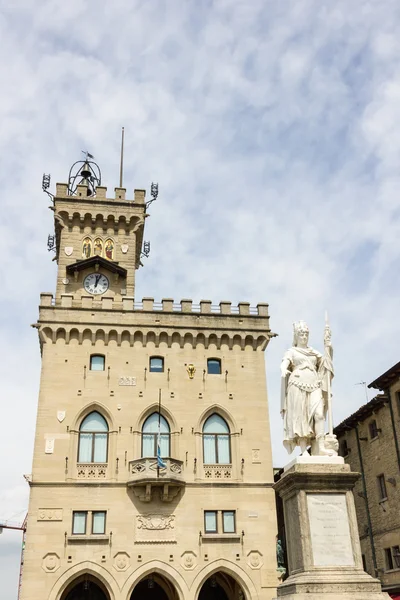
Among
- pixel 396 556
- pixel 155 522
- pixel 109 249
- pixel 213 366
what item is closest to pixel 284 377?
pixel 396 556

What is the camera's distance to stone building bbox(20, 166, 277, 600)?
31547 millimetres

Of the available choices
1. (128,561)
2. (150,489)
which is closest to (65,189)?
(150,489)

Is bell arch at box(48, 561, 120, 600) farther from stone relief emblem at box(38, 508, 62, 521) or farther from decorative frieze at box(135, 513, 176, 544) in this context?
stone relief emblem at box(38, 508, 62, 521)

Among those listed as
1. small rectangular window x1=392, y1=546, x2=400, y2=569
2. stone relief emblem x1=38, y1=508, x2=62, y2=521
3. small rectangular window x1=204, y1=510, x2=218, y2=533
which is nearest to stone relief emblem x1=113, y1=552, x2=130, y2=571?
stone relief emblem x1=38, y1=508, x2=62, y2=521

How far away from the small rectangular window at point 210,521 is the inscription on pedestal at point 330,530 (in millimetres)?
23957

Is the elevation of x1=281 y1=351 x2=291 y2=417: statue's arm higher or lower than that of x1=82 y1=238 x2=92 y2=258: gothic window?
lower

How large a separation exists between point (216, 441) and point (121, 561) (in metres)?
8.03

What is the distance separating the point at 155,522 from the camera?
32375mm

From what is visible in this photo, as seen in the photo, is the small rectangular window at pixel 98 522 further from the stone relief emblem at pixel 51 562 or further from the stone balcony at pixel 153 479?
the stone relief emblem at pixel 51 562

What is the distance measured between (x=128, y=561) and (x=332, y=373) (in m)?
23.9

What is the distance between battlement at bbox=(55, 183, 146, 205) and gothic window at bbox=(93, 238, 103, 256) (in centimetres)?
287

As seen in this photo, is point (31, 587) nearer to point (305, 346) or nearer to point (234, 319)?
point (234, 319)

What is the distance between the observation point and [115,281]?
1617 inches

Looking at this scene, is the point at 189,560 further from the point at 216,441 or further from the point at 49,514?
the point at 49,514
